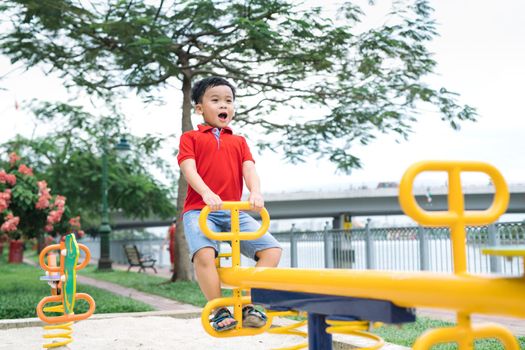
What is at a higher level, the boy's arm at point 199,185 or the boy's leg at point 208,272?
the boy's arm at point 199,185

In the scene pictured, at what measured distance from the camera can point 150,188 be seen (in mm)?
18891

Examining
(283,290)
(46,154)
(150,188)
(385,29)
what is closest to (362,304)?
(283,290)

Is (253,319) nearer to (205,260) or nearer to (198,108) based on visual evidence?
(205,260)

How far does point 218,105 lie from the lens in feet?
13.3

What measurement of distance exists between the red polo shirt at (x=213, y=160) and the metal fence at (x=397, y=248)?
5.72 metres

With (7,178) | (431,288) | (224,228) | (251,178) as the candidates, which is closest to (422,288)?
(431,288)

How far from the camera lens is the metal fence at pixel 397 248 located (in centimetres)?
1044

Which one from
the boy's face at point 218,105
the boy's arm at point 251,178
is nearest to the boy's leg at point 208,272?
the boy's arm at point 251,178

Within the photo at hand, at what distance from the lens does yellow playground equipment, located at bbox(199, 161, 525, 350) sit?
188 cm

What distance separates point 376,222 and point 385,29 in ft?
13.2

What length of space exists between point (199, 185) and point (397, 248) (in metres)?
9.77

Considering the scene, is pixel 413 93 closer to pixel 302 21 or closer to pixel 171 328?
pixel 302 21

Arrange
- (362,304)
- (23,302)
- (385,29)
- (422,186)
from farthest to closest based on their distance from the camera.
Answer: (422,186) → (385,29) → (23,302) → (362,304)

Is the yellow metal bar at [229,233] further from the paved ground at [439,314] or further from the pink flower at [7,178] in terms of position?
the pink flower at [7,178]
